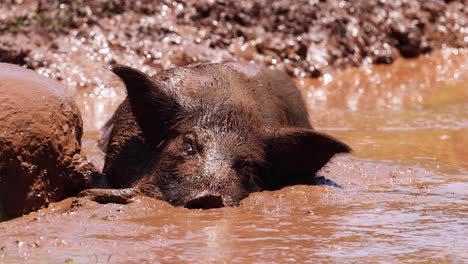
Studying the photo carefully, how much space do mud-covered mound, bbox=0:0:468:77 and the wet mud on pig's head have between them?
533cm

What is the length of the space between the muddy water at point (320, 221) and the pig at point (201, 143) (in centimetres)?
22

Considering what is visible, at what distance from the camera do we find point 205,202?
6.44 metres

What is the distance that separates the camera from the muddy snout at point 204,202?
6.42m

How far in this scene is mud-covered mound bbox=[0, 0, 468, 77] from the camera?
13156 millimetres

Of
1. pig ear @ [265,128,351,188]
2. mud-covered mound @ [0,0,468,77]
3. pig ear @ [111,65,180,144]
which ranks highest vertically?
mud-covered mound @ [0,0,468,77]

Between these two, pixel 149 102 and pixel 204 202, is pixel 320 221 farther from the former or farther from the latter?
pixel 149 102

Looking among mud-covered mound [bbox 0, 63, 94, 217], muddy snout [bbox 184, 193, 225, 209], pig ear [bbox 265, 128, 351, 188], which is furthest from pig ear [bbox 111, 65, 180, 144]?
muddy snout [bbox 184, 193, 225, 209]

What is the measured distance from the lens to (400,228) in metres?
5.93

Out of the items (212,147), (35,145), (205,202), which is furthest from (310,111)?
(35,145)

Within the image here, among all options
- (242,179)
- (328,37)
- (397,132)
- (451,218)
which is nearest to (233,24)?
(328,37)

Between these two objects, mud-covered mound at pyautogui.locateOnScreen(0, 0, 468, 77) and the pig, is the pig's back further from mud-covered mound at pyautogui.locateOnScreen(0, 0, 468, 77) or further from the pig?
mud-covered mound at pyautogui.locateOnScreen(0, 0, 468, 77)

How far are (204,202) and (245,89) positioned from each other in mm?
1834

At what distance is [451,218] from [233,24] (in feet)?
26.9

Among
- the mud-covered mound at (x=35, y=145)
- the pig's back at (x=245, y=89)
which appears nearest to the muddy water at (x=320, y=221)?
the mud-covered mound at (x=35, y=145)
